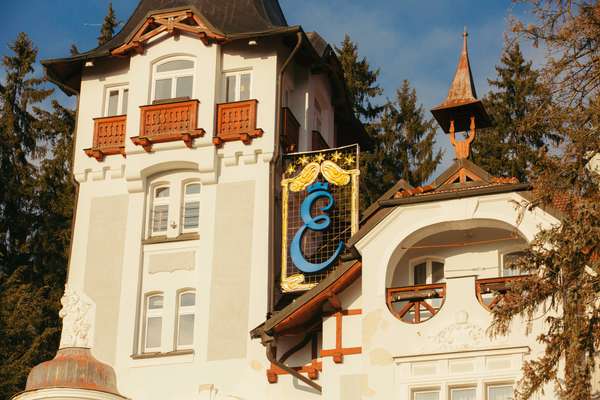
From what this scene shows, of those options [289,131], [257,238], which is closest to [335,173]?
[289,131]

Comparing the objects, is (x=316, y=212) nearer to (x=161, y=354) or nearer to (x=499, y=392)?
(x=161, y=354)

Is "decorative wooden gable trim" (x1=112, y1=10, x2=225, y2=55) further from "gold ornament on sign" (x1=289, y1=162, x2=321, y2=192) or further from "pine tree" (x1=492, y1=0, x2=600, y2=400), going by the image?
"pine tree" (x1=492, y1=0, x2=600, y2=400)

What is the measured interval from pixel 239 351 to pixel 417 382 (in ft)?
18.1

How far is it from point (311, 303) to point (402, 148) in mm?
16267

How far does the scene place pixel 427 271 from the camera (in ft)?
95.5

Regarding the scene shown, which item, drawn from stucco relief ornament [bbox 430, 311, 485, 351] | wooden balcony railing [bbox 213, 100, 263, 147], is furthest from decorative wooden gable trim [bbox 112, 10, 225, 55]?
stucco relief ornament [bbox 430, 311, 485, 351]

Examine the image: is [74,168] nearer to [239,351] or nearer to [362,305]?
[239,351]

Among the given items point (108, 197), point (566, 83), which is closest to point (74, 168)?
point (108, 197)

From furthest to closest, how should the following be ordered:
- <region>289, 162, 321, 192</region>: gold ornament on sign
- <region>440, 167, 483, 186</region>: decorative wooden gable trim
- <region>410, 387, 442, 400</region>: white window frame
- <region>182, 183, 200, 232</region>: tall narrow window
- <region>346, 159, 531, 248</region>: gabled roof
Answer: <region>182, 183, 200, 232</region>: tall narrow window → <region>289, 162, 321, 192</region>: gold ornament on sign → <region>440, 167, 483, 186</region>: decorative wooden gable trim → <region>346, 159, 531, 248</region>: gabled roof → <region>410, 387, 442, 400</region>: white window frame

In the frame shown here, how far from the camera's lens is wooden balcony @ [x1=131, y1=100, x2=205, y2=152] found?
33656mm

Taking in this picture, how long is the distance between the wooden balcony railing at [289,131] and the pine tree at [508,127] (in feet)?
25.6

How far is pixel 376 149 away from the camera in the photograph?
43.6m

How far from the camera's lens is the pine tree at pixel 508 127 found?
4134cm

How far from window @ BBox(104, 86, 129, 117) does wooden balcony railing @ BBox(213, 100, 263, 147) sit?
2.72 metres
